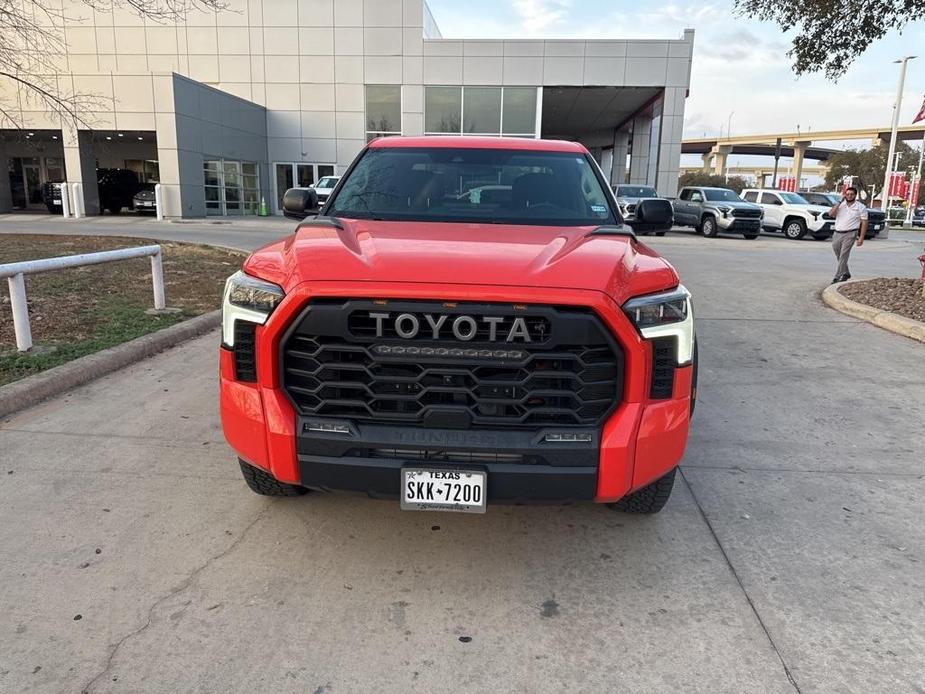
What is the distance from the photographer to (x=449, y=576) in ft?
9.65

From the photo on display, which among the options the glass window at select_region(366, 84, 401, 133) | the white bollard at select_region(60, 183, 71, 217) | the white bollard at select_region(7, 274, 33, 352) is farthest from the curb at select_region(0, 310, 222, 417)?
the glass window at select_region(366, 84, 401, 133)

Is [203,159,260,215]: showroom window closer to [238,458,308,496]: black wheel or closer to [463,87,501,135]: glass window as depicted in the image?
[463,87,501,135]: glass window

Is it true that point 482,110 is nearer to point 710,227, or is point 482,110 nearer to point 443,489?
point 710,227

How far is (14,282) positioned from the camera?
18.0 ft

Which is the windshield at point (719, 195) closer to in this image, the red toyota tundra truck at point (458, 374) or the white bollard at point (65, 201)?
the red toyota tundra truck at point (458, 374)

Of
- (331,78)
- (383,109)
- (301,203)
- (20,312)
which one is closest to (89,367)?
(20,312)

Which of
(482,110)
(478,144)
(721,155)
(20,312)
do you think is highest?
(721,155)

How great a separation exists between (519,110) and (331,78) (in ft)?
30.4

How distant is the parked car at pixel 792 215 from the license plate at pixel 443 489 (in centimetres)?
2595

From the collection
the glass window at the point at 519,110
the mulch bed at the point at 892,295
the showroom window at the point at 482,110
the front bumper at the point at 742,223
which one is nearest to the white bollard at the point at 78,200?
the showroom window at the point at 482,110

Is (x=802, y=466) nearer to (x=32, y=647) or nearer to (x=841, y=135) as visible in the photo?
(x=32, y=647)

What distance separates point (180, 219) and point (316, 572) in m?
25.8

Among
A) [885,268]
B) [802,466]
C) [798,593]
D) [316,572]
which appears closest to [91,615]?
[316,572]

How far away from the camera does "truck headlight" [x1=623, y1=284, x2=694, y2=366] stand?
8.75 feet
